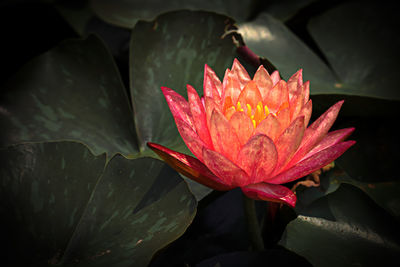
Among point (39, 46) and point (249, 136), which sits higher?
point (249, 136)

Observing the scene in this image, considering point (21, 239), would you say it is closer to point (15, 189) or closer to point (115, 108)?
point (15, 189)

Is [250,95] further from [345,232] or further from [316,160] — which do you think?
[345,232]

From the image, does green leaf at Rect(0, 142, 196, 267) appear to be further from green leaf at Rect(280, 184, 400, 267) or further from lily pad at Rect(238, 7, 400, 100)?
lily pad at Rect(238, 7, 400, 100)

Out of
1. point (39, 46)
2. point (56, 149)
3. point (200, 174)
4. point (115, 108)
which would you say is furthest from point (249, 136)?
point (39, 46)

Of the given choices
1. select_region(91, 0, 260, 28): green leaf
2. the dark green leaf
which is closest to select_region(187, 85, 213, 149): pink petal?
the dark green leaf

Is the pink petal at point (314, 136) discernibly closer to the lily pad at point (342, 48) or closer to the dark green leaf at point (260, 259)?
the dark green leaf at point (260, 259)

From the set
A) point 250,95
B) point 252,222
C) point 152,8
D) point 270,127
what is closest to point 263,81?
point 250,95

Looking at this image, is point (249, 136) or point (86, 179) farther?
point (86, 179)

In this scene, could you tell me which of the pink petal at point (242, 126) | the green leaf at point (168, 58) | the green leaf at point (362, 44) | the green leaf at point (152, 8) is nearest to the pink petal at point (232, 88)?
the pink petal at point (242, 126)
